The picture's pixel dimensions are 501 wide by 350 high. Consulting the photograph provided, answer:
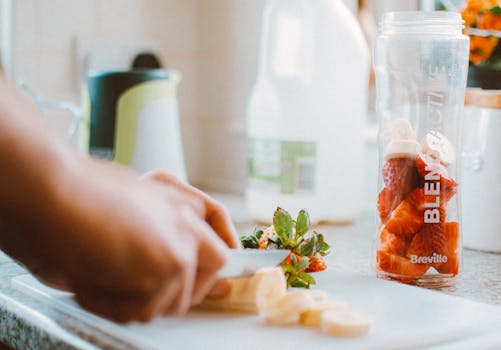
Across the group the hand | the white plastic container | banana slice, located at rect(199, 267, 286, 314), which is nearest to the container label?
the white plastic container

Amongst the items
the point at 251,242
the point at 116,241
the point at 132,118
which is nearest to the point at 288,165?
the point at 132,118

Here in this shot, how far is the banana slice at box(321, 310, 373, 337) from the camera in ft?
1.98

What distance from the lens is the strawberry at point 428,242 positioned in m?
0.78

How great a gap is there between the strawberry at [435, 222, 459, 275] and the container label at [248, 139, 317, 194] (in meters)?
0.40

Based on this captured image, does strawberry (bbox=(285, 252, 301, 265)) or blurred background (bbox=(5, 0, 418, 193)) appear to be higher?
blurred background (bbox=(5, 0, 418, 193))

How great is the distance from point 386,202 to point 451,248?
0.07m

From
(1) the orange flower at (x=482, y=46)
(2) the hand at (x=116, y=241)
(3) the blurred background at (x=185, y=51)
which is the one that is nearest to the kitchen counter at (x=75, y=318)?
(2) the hand at (x=116, y=241)

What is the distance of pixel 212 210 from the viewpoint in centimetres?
Answer: 69

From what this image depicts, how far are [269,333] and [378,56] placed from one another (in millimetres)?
345

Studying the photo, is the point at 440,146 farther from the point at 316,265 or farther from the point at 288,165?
the point at 288,165

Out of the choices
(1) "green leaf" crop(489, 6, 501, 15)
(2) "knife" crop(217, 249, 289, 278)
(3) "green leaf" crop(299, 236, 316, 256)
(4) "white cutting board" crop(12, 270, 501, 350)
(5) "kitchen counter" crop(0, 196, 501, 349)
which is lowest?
(5) "kitchen counter" crop(0, 196, 501, 349)

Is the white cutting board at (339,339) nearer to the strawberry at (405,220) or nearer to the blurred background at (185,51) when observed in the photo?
the strawberry at (405,220)

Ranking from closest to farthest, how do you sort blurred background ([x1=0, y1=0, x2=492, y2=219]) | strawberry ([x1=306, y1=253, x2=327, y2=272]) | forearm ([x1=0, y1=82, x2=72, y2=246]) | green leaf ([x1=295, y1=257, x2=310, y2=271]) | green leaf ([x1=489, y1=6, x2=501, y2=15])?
1. forearm ([x1=0, y1=82, x2=72, y2=246])
2. green leaf ([x1=295, y1=257, x2=310, y2=271])
3. strawberry ([x1=306, y1=253, x2=327, y2=272])
4. green leaf ([x1=489, y1=6, x2=501, y2=15])
5. blurred background ([x1=0, y1=0, x2=492, y2=219])

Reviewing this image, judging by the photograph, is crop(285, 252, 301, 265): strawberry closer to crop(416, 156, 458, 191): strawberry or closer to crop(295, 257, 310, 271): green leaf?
crop(295, 257, 310, 271): green leaf
